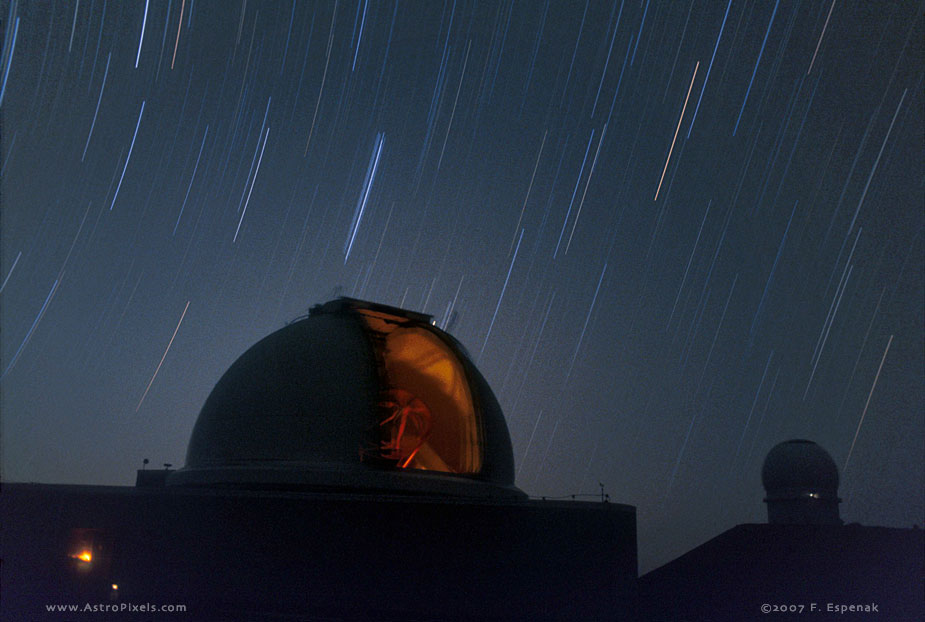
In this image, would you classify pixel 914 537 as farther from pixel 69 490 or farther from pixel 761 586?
pixel 69 490

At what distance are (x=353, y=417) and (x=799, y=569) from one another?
592 inches

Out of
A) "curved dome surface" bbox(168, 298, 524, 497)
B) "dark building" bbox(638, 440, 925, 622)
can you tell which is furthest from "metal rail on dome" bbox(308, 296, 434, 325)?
"dark building" bbox(638, 440, 925, 622)

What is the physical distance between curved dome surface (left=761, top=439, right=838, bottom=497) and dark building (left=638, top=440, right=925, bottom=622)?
0.13ft

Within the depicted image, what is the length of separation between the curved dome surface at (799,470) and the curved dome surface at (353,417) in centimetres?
1668

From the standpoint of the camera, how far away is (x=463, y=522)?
402 inches

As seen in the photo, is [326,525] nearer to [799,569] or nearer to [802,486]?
[799,569]

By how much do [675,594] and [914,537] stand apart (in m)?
11.8

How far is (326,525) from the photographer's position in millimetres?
9742

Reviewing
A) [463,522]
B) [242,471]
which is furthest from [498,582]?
[242,471]

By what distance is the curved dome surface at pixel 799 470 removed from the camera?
23.6 metres

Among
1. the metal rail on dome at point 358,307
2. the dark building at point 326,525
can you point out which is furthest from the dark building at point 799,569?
the metal rail on dome at point 358,307

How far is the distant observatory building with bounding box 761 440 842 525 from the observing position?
23.4 metres

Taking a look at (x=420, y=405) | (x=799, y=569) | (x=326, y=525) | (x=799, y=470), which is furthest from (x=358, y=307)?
(x=799, y=470)

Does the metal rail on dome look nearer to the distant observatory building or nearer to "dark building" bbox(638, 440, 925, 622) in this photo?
"dark building" bbox(638, 440, 925, 622)
